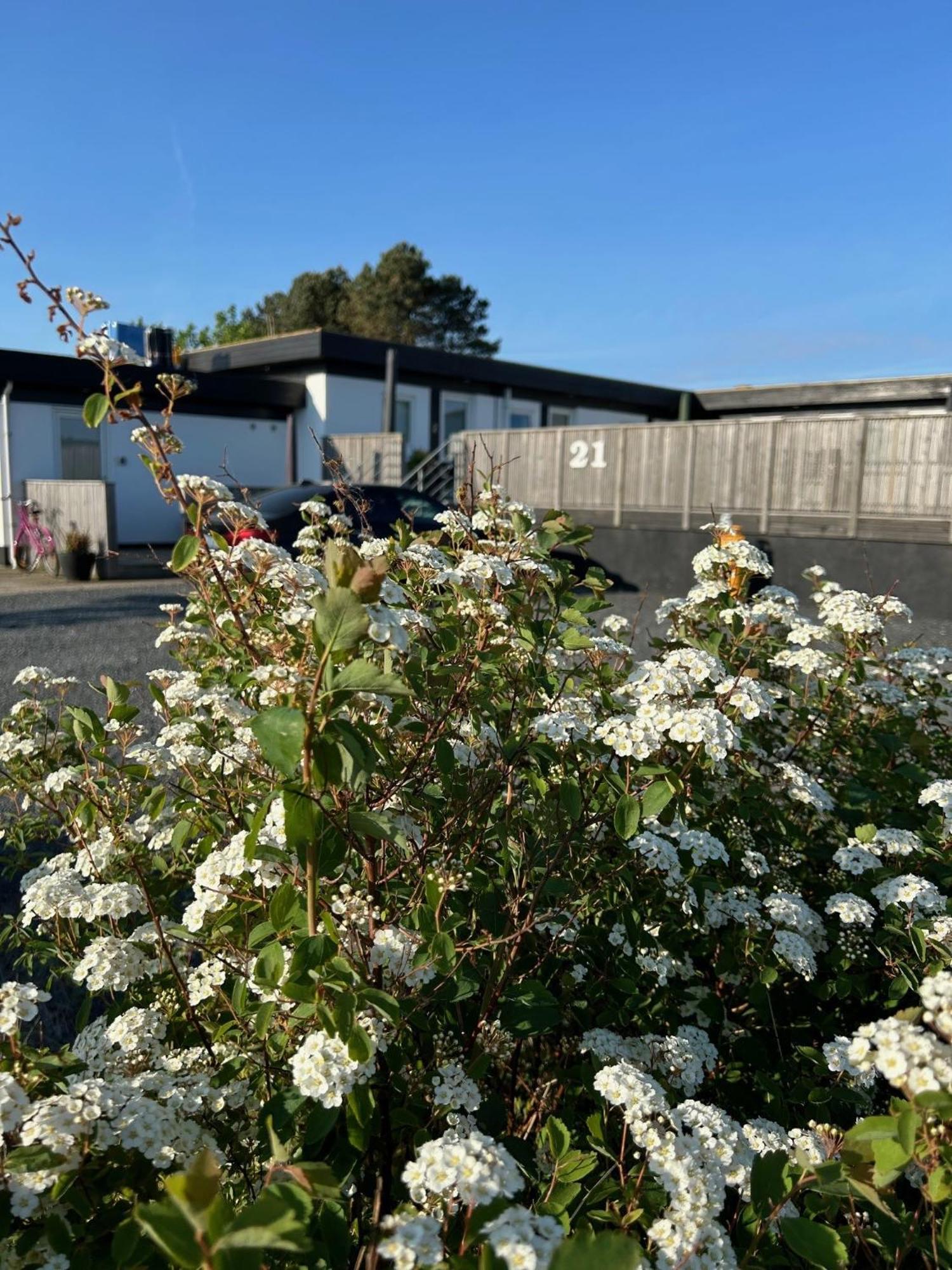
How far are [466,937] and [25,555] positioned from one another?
16.0m

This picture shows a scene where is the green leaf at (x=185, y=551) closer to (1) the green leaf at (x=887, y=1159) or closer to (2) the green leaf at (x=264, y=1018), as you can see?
(2) the green leaf at (x=264, y=1018)

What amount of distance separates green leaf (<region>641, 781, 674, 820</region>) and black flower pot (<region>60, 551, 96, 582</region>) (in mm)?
13697

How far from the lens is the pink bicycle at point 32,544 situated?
1488 cm

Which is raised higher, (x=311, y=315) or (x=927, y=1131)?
(x=311, y=315)

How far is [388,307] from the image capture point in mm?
43781

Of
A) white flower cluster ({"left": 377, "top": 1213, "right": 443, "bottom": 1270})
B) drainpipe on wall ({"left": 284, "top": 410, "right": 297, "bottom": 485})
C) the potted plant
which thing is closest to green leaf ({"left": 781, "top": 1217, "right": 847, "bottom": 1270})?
white flower cluster ({"left": 377, "top": 1213, "right": 443, "bottom": 1270})

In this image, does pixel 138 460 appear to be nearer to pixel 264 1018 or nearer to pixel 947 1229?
pixel 264 1018

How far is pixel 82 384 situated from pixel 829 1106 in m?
16.7

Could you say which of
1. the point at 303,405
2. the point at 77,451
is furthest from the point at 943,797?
the point at 303,405

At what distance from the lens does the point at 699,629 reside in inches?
124

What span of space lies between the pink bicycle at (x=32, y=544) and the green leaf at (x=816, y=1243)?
15119mm

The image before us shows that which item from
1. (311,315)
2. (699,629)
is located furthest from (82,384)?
(311,315)

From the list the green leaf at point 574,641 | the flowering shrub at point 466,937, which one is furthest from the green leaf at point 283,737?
the green leaf at point 574,641

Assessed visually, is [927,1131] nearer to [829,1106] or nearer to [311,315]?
[829,1106]
